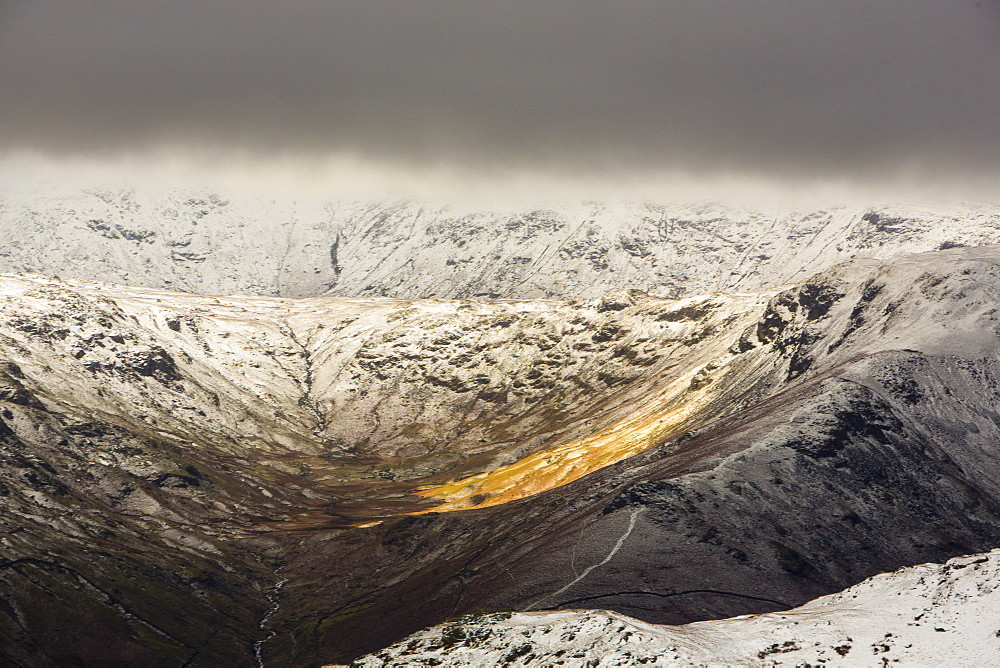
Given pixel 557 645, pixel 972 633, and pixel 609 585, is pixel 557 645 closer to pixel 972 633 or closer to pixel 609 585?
pixel 972 633

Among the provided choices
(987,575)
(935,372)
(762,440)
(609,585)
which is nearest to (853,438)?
(762,440)

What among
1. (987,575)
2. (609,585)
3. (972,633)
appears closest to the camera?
(972,633)

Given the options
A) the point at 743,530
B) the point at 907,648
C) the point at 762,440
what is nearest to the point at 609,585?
the point at 743,530

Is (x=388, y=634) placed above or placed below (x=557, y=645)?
below

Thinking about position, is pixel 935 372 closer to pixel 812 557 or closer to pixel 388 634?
pixel 812 557

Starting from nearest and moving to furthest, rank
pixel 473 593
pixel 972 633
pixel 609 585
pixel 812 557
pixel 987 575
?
pixel 972 633, pixel 987 575, pixel 609 585, pixel 812 557, pixel 473 593

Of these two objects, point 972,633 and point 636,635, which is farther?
point 636,635

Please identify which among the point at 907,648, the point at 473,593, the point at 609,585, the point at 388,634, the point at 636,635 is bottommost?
the point at 388,634
